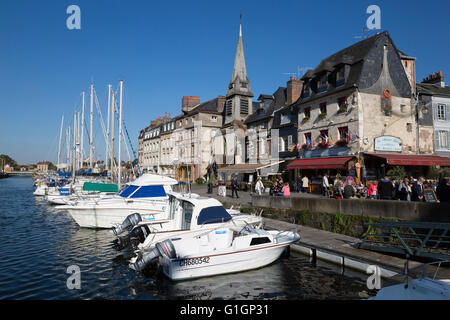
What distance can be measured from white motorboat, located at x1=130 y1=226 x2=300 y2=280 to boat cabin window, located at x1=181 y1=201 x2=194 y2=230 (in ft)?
5.21

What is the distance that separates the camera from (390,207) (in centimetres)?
1191

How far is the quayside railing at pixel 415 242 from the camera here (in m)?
8.50

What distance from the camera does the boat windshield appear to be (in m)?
18.8

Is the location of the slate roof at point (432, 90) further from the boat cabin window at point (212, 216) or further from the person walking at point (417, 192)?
the boat cabin window at point (212, 216)

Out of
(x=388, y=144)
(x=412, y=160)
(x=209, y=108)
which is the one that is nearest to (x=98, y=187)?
(x=388, y=144)

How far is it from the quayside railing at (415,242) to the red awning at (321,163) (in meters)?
10.5

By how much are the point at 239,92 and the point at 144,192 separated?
2618 cm

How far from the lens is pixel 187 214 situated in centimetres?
1259

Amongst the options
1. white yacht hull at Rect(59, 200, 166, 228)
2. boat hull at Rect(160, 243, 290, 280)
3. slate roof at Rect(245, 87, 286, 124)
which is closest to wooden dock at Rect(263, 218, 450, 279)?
boat hull at Rect(160, 243, 290, 280)

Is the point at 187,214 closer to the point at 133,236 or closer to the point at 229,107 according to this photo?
the point at 133,236

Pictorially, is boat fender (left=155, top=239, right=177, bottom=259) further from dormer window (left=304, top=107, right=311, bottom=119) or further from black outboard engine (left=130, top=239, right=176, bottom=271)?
dormer window (left=304, top=107, right=311, bottom=119)

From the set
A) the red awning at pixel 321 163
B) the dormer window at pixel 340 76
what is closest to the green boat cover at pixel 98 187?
the red awning at pixel 321 163

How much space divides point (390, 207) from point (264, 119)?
2310 centimetres
